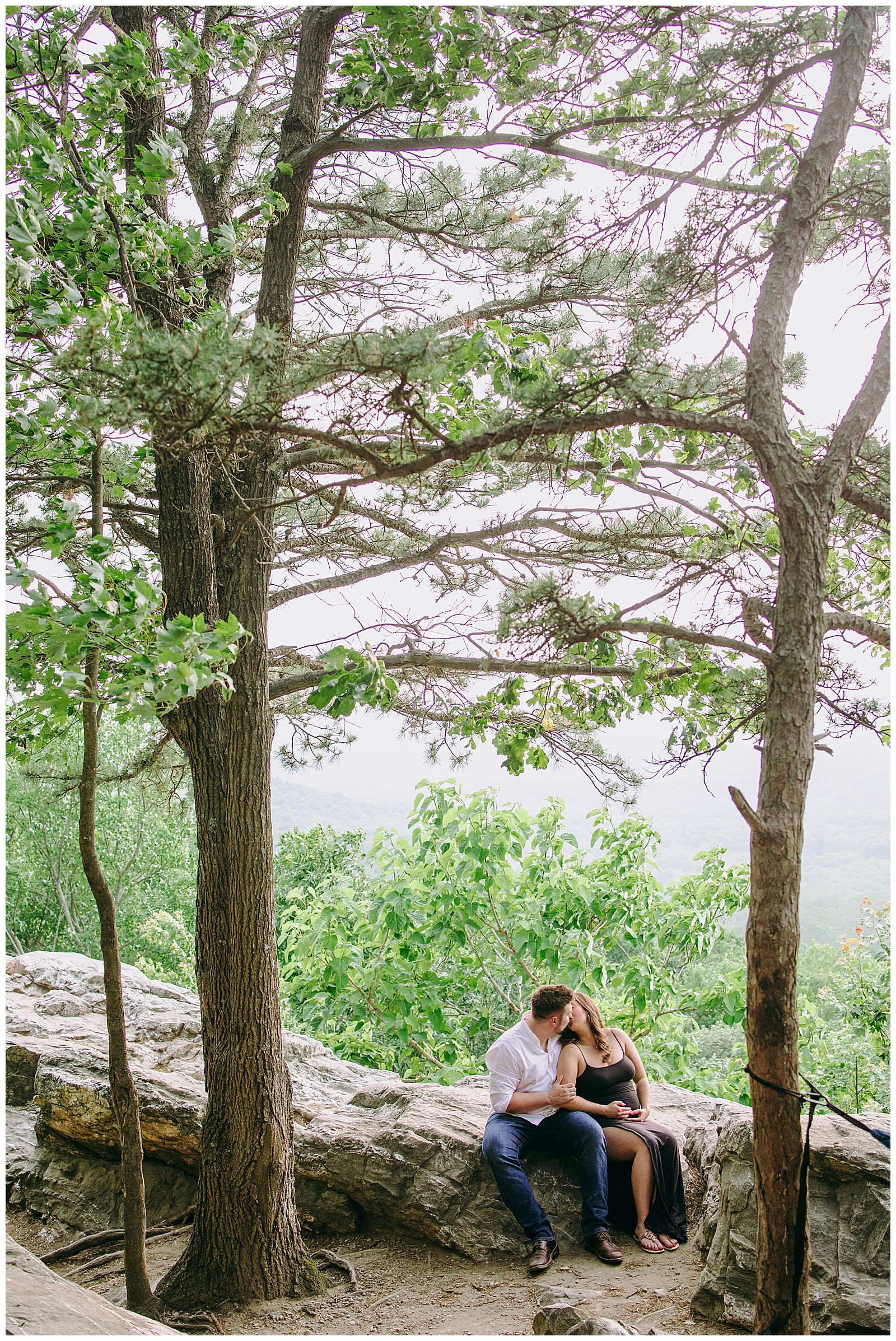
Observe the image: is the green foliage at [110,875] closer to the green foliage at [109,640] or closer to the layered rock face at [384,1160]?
the layered rock face at [384,1160]

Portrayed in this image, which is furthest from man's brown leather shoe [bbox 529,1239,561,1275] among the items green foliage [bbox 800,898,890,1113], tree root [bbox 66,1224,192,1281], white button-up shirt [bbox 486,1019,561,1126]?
green foliage [bbox 800,898,890,1113]

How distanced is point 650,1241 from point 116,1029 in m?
2.32

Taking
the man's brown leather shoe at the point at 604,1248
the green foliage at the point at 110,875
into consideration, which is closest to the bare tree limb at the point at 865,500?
the man's brown leather shoe at the point at 604,1248

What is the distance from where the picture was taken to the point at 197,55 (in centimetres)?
305

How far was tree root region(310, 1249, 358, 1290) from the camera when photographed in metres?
3.37

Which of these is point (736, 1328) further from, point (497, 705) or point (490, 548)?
point (490, 548)

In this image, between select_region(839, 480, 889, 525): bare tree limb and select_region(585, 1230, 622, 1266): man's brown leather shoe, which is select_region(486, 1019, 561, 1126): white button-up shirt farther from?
select_region(839, 480, 889, 525): bare tree limb

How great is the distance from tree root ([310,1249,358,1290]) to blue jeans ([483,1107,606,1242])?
27.3 inches

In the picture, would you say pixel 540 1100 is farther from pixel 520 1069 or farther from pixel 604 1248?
pixel 604 1248

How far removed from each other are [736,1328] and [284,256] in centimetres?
467

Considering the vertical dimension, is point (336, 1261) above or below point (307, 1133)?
below

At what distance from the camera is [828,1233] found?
9.15 feet

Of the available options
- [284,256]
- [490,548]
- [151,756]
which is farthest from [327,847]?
[284,256]

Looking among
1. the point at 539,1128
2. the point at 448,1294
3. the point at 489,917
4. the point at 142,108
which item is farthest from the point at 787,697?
the point at 489,917
